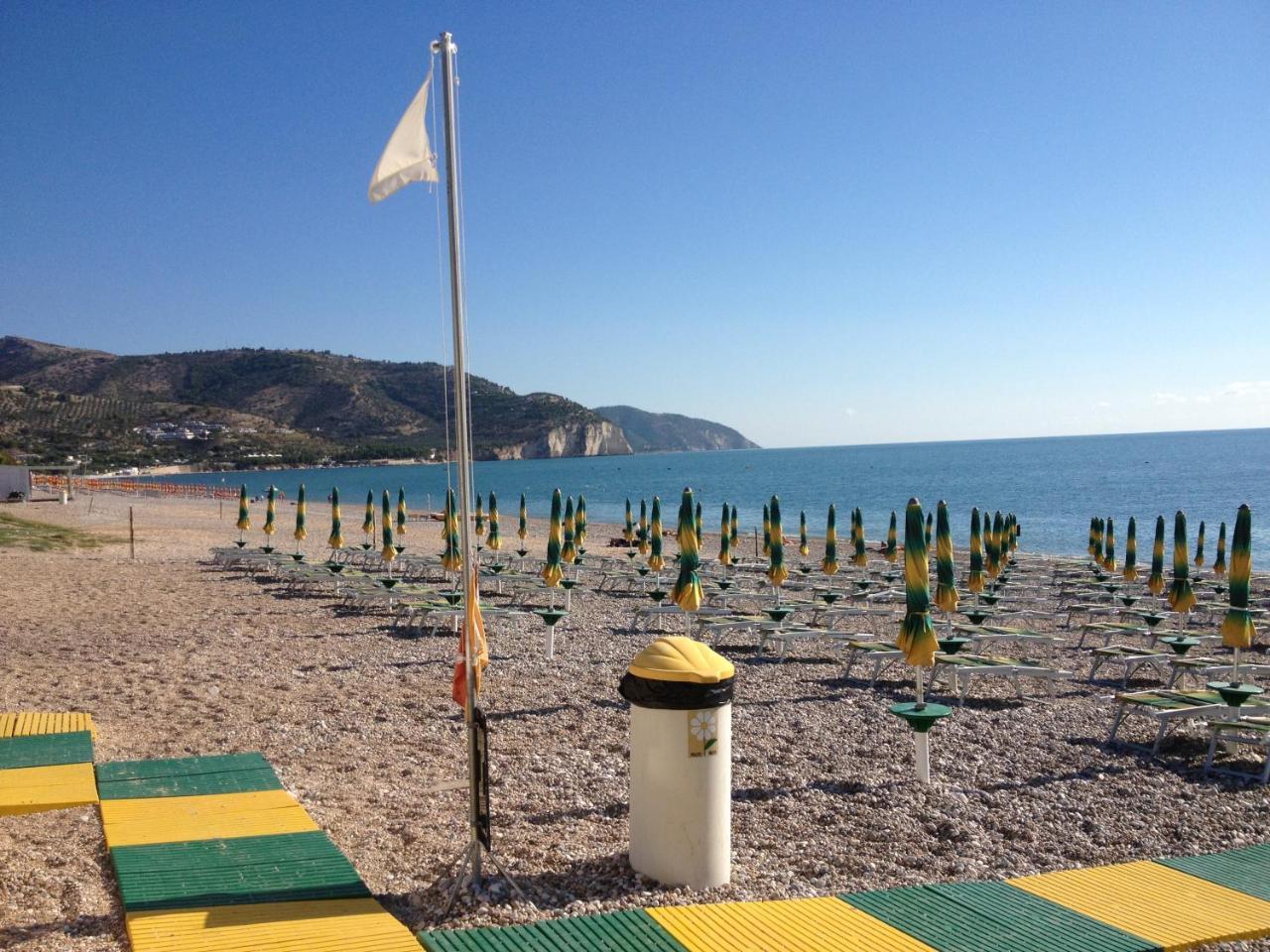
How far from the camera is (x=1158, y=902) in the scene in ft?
12.9

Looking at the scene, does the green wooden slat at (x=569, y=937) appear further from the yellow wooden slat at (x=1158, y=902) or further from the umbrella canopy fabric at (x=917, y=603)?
the umbrella canopy fabric at (x=917, y=603)

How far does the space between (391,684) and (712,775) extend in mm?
5322

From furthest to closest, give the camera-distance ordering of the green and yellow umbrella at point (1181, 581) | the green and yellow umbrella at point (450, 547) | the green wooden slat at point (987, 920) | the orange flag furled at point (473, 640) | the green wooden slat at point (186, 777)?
the green and yellow umbrella at point (450, 547) < the green and yellow umbrella at point (1181, 581) < the green wooden slat at point (186, 777) < the orange flag furled at point (473, 640) < the green wooden slat at point (987, 920)

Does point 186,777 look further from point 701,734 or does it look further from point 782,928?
point 782,928

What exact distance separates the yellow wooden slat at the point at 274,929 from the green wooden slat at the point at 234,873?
101 mm

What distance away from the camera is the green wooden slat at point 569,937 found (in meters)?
3.34

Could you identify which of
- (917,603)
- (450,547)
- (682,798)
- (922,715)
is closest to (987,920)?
(682,798)

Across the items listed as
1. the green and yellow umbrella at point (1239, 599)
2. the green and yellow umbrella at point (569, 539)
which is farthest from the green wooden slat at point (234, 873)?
the green and yellow umbrella at point (569, 539)

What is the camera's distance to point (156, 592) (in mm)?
14680

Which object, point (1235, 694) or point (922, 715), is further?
point (1235, 694)

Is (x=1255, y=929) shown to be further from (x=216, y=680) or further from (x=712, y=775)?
(x=216, y=680)

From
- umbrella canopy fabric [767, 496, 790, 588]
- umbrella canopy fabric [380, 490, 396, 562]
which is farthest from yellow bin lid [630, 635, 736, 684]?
umbrella canopy fabric [380, 490, 396, 562]

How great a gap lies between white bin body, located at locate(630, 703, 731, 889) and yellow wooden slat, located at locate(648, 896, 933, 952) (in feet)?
1.27

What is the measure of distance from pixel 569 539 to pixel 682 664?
15785 millimetres
